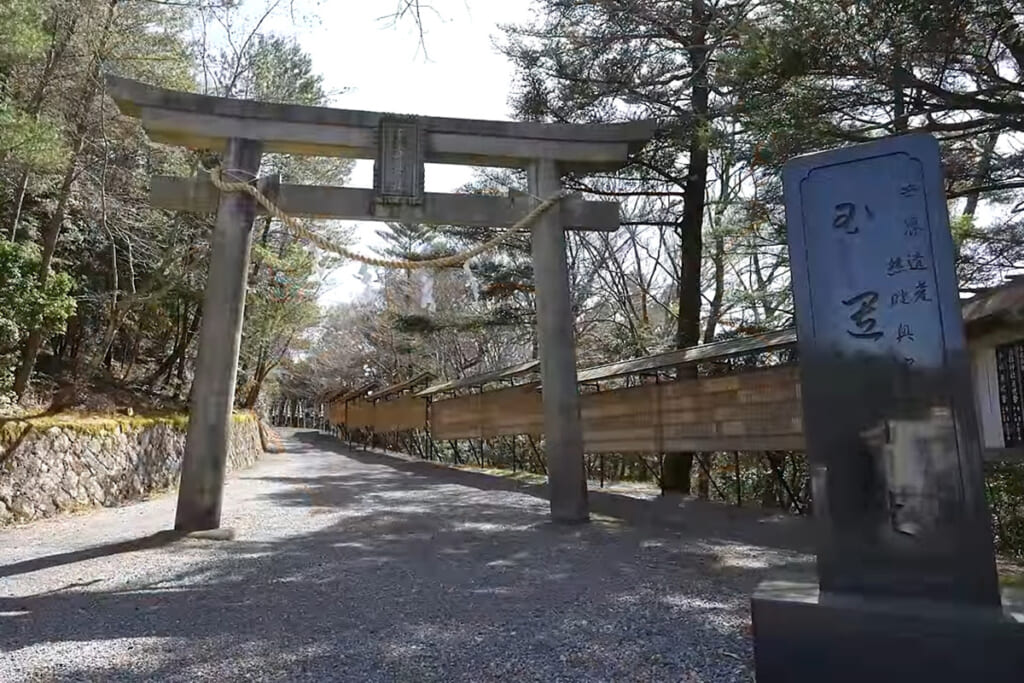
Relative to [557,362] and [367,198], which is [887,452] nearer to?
[557,362]

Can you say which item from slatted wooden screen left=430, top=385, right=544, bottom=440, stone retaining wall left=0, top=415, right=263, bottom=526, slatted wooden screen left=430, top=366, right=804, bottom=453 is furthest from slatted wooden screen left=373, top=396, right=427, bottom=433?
slatted wooden screen left=430, top=366, right=804, bottom=453

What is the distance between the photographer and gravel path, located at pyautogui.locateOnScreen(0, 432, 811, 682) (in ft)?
10.2

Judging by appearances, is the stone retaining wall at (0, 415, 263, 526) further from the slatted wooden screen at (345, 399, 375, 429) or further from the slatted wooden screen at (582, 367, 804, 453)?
the slatted wooden screen at (345, 399, 375, 429)

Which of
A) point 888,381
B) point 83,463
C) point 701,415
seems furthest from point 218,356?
point 888,381

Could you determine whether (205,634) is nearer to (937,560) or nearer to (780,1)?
(937,560)

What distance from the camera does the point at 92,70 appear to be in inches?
367

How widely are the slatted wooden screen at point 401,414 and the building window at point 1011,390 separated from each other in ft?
50.7

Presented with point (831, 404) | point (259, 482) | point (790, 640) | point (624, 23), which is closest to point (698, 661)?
point (790, 640)

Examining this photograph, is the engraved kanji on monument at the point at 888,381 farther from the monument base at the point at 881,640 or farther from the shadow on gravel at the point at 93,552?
the shadow on gravel at the point at 93,552

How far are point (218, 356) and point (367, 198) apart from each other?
216cm

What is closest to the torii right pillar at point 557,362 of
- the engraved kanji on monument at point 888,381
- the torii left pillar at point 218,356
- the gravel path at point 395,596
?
the gravel path at point 395,596

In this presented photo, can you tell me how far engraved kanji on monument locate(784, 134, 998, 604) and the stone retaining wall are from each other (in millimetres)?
8499

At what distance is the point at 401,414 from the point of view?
70.6 ft

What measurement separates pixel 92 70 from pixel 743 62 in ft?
28.8
